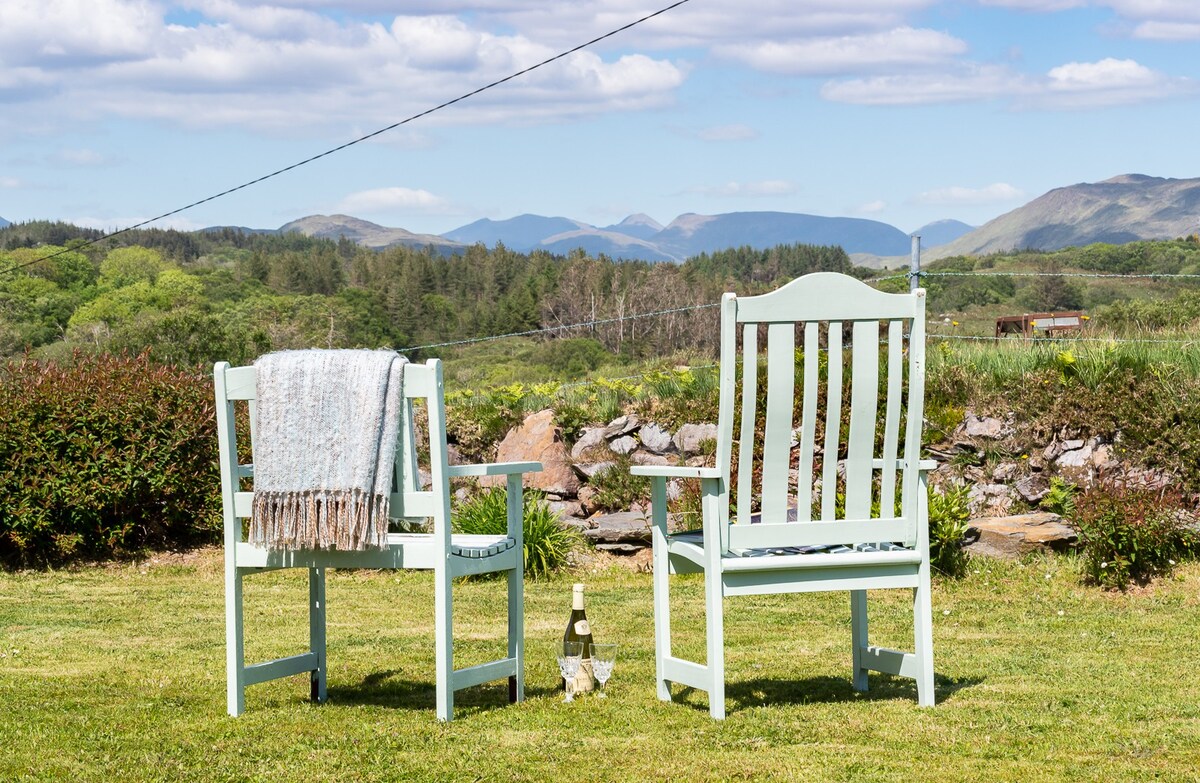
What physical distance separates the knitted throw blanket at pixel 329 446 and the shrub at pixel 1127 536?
4.58 meters

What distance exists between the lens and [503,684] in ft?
15.8

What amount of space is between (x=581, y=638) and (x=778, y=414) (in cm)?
114

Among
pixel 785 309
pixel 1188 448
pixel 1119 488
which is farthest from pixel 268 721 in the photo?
pixel 1188 448

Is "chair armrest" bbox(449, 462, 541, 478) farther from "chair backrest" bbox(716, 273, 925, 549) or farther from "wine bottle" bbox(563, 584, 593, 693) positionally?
"chair backrest" bbox(716, 273, 925, 549)

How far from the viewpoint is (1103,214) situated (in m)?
165

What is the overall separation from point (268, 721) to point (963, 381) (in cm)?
654

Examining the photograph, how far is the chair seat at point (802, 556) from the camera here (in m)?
3.93

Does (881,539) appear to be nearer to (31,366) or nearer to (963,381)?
(963,381)

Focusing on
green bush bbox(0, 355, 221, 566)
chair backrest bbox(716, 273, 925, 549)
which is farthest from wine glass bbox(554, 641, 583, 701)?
green bush bbox(0, 355, 221, 566)

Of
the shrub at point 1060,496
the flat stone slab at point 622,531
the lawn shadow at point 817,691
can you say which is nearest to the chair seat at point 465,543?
the lawn shadow at point 817,691

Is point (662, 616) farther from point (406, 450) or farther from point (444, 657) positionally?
point (406, 450)

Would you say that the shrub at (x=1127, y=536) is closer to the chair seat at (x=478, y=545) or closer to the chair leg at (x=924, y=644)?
the chair leg at (x=924, y=644)

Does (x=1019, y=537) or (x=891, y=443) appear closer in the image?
(x=891, y=443)

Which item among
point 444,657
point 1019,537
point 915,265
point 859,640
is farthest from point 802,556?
point 915,265
